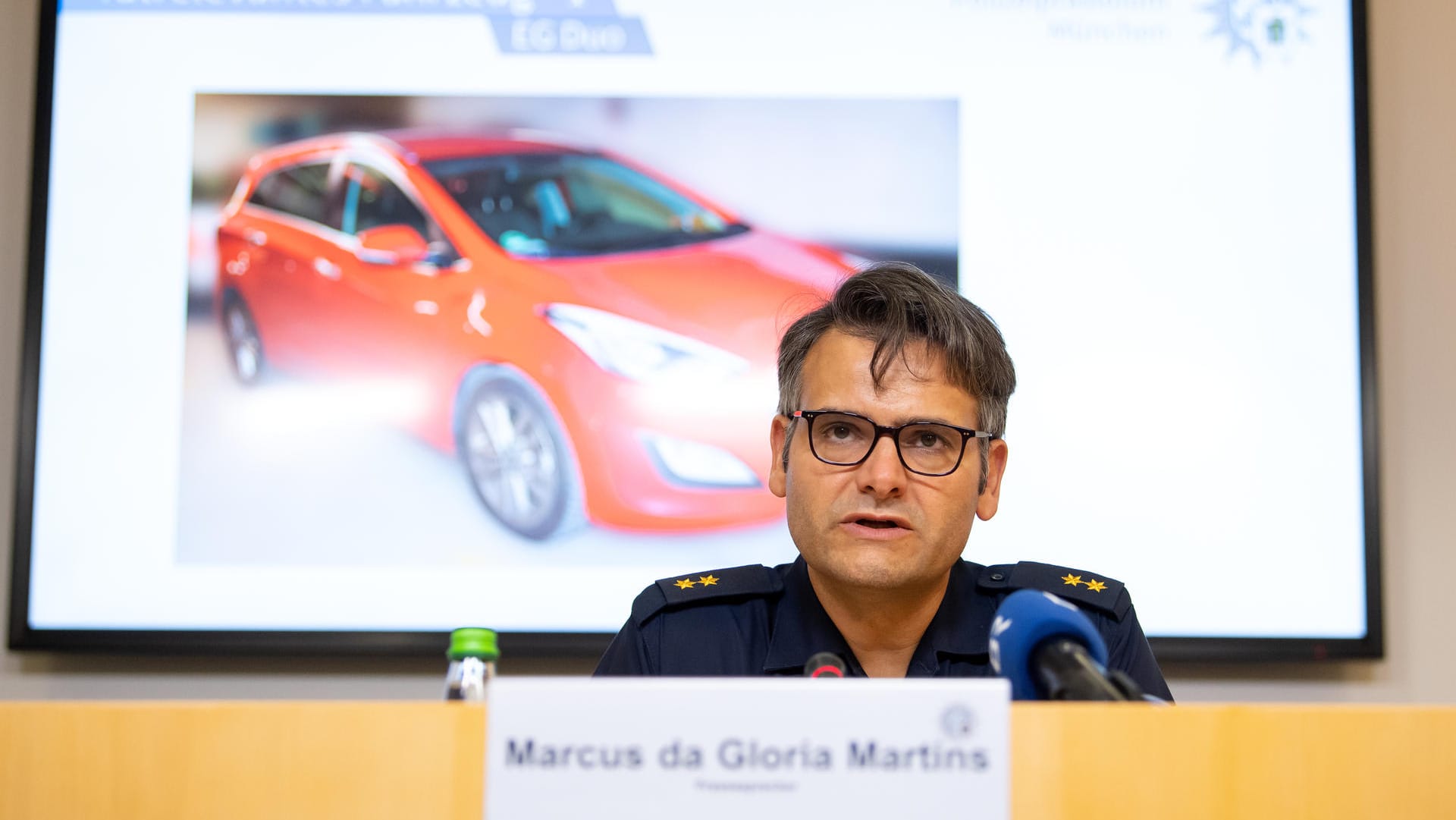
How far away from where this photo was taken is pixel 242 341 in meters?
2.42

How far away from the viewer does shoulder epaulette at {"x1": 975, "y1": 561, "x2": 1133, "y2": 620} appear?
1.59 m

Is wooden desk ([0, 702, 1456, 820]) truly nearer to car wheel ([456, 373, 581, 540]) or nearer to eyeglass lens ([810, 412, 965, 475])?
eyeglass lens ([810, 412, 965, 475])

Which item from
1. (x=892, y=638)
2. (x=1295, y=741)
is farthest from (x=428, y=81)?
(x=1295, y=741)

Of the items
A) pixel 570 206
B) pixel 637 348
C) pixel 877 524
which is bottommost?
pixel 877 524

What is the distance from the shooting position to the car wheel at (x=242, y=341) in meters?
2.41

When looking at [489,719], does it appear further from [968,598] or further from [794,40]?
[794,40]

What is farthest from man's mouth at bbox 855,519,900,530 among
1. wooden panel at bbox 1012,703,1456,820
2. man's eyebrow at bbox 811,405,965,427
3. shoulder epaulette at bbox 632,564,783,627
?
wooden panel at bbox 1012,703,1456,820

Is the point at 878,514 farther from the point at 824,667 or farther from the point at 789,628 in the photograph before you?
the point at 824,667

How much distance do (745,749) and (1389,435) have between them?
2.16m

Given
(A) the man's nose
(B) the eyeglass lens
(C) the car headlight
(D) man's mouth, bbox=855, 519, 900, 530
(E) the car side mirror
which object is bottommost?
(D) man's mouth, bbox=855, 519, 900, 530

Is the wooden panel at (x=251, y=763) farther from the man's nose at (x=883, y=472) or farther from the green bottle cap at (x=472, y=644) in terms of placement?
the man's nose at (x=883, y=472)

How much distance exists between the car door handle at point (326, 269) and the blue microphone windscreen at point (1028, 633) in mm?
1815

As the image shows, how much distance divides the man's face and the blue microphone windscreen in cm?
50

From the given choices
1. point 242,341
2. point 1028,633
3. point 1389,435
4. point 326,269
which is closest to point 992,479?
point 1028,633
